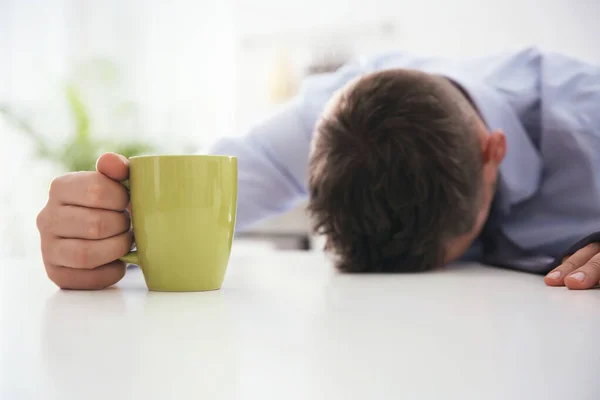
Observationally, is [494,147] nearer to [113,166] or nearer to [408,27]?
[113,166]

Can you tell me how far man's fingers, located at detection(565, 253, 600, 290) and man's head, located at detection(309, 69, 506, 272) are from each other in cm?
19

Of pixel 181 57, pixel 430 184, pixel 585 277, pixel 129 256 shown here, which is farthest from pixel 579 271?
pixel 181 57

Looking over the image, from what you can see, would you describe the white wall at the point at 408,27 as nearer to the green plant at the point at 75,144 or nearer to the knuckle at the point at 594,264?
the green plant at the point at 75,144

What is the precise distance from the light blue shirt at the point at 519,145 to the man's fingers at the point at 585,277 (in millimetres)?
218

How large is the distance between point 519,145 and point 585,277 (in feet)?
1.39

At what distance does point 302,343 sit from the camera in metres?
0.37

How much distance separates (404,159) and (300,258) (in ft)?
1.06

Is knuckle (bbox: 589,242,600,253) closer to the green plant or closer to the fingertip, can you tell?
the fingertip

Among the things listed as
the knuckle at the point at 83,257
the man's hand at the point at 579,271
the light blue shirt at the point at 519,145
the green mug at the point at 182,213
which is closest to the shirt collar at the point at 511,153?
the light blue shirt at the point at 519,145

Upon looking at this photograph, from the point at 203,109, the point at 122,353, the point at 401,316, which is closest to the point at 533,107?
the point at 401,316

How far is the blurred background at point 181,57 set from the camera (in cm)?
255

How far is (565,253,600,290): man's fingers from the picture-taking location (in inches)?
24.8

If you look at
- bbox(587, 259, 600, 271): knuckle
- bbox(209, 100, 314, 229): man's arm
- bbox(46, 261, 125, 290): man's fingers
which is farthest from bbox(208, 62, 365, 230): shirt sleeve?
bbox(587, 259, 600, 271): knuckle

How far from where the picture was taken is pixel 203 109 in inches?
133
